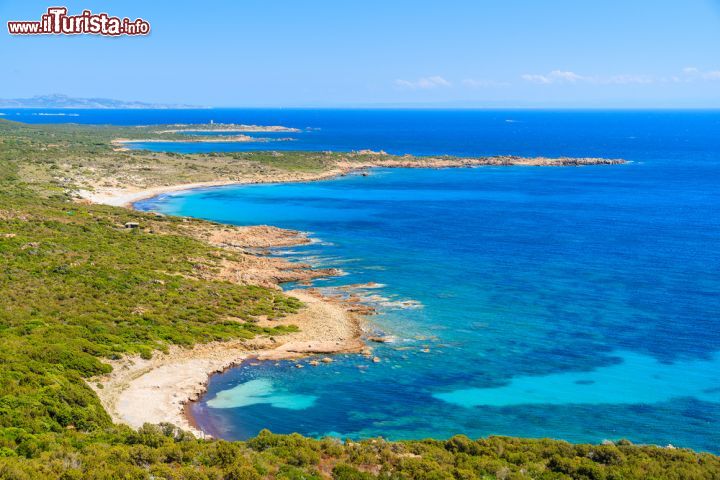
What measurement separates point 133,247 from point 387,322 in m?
25.9

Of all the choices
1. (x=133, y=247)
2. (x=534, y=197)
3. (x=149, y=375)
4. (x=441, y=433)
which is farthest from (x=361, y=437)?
(x=534, y=197)

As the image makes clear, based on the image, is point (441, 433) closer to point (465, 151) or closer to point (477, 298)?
point (477, 298)

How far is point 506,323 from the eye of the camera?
44281 millimetres

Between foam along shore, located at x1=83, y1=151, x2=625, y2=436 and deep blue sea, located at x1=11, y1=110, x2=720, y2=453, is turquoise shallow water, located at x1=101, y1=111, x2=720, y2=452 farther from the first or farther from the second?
foam along shore, located at x1=83, y1=151, x2=625, y2=436

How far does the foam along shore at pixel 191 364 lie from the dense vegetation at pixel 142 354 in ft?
3.64

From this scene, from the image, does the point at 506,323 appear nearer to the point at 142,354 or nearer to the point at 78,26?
the point at 142,354

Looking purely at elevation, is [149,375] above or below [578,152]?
below

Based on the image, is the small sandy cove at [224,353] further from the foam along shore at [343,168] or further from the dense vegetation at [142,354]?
the foam along shore at [343,168]

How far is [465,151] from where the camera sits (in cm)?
17850

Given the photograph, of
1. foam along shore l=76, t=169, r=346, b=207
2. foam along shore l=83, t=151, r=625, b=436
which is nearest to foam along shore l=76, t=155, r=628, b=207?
foam along shore l=76, t=169, r=346, b=207

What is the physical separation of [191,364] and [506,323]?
21.4 m

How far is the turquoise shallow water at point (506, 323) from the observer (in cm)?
3091

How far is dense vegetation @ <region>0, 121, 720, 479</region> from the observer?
21312 mm

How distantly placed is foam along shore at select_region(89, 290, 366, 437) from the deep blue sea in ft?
3.76
